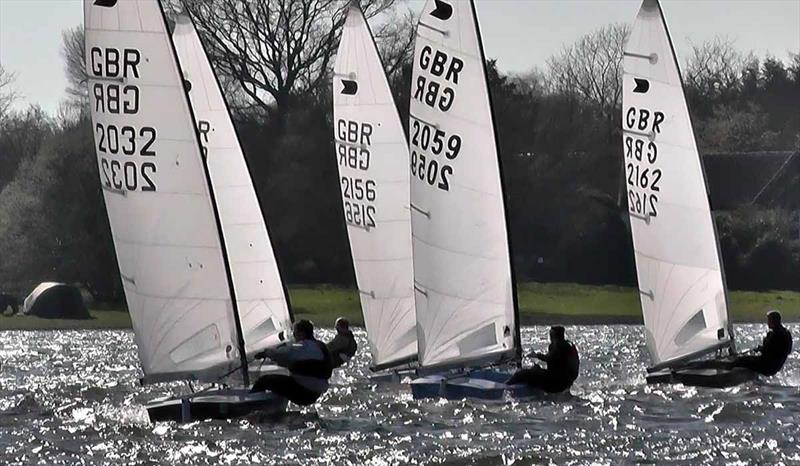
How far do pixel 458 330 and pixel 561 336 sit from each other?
61.0 inches

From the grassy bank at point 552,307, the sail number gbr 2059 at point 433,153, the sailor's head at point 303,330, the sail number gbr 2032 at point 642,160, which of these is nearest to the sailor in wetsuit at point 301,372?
the sailor's head at point 303,330

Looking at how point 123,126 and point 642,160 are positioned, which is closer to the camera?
point 123,126

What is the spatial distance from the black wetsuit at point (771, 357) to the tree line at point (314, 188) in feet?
88.9

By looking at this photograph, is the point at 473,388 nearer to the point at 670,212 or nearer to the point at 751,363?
the point at 751,363

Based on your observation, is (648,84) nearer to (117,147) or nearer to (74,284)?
(117,147)

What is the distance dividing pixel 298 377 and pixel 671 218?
6.50 metres

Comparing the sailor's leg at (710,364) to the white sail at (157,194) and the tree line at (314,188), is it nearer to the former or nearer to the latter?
the white sail at (157,194)

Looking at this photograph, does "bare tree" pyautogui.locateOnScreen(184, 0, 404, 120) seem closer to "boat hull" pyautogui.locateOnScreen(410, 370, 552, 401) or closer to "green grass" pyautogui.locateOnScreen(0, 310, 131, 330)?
"green grass" pyautogui.locateOnScreen(0, 310, 131, 330)

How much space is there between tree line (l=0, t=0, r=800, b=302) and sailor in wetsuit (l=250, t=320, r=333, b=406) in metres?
30.0

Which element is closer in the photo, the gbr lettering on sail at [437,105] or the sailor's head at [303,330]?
the sailor's head at [303,330]

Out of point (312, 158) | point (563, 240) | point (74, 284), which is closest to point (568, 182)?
point (563, 240)

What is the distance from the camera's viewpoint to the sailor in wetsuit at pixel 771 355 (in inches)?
885

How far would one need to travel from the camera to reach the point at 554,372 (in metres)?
20.7

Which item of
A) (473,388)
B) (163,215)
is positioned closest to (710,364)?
(473,388)
